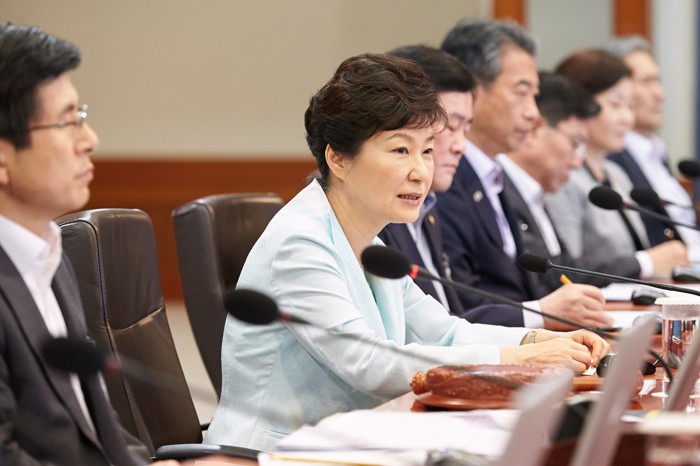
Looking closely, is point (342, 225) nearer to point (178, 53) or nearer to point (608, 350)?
point (608, 350)

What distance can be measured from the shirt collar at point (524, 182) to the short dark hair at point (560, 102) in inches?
10.5

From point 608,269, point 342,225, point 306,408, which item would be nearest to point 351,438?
point 306,408

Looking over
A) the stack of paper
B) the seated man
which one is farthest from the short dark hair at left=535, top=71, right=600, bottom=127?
the stack of paper

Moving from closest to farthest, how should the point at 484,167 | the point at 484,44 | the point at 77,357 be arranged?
the point at 77,357
the point at 484,167
the point at 484,44

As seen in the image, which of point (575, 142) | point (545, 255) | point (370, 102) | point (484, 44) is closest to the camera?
point (370, 102)

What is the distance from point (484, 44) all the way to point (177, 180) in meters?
3.26

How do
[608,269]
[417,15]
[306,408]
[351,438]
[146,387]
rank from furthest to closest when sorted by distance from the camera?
1. [417,15]
2. [608,269]
3. [146,387]
4. [306,408]
5. [351,438]

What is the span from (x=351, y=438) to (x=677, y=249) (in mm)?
2745

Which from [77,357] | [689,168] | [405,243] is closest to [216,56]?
[689,168]

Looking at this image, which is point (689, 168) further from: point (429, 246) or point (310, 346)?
point (310, 346)

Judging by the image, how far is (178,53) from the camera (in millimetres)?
6559

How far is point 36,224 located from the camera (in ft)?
4.99

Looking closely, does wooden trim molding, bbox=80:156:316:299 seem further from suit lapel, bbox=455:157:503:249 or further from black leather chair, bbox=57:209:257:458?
black leather chair, bbox=57:209:257:458

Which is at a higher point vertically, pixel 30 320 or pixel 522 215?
pixel 30 320
